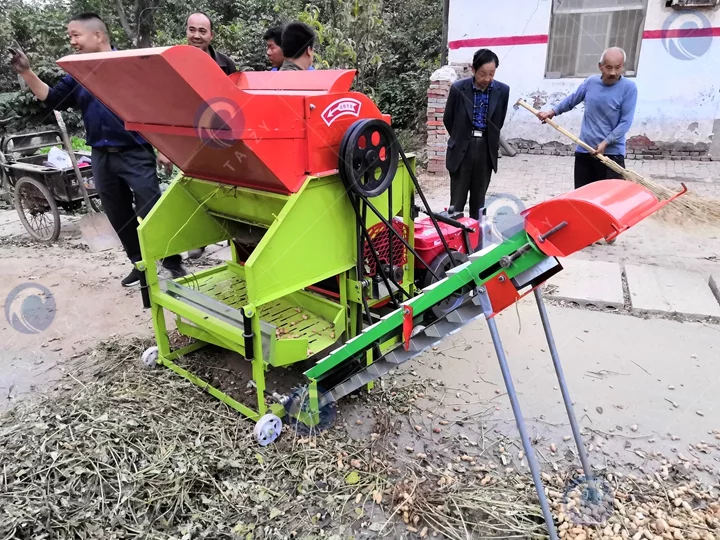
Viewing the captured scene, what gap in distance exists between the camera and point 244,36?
13.9 m

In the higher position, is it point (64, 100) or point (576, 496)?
point (64, 100)

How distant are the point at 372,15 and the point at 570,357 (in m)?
7.14

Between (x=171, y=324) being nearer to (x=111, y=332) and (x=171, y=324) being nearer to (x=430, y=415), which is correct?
(x=111, y=332)

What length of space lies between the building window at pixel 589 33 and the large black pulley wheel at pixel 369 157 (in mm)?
7125

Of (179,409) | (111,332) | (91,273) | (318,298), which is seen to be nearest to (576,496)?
(318,298)

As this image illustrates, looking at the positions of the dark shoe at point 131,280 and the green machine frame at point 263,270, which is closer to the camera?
the green machine frame at point 263,270

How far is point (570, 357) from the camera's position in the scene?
3502mm

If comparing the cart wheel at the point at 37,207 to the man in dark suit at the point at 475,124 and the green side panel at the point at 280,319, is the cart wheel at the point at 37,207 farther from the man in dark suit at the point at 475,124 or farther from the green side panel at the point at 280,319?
the man in dark suit at the point at 475,124

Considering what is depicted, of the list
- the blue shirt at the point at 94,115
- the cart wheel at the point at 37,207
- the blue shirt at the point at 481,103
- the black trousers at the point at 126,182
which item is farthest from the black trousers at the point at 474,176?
the cart wheel at the point at 37,207

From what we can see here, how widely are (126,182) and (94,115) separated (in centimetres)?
55

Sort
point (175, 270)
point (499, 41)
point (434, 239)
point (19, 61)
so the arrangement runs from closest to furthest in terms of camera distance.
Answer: point (19, 61) < point (434, 239) < point (175, 270) < point (499, 41)

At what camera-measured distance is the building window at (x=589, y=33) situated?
26.7ft

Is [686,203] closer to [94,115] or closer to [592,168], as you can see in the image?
[592,168]

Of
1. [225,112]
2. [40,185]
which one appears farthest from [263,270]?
[40,185]
